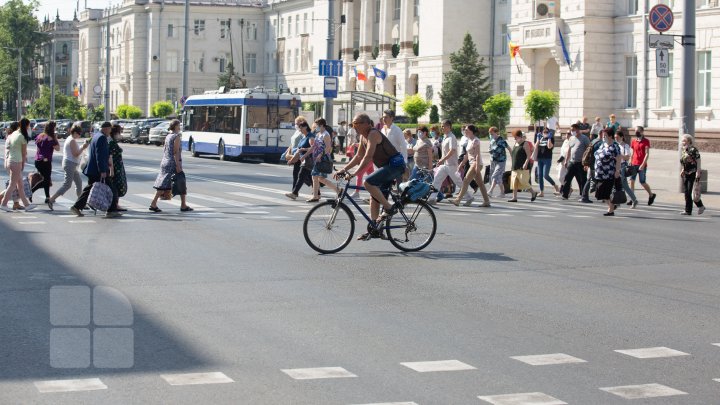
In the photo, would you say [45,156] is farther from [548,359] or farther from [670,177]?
[670,177]

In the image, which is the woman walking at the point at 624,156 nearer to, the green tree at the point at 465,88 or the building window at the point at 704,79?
the building window at the point at 704,79

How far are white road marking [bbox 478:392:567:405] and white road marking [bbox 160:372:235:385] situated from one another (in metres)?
1.67

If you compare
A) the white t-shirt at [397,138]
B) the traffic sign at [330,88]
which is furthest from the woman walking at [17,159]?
the traffic sign at [330,88]

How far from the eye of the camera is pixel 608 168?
2395 centimetres

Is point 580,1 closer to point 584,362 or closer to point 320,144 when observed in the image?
point 320,144

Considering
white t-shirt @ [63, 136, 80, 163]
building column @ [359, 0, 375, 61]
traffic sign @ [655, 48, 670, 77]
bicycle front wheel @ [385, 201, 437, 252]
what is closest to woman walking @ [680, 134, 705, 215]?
traffic sign @ [655, 48, 670, 77]

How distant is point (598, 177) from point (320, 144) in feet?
18.6

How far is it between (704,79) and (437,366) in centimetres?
4408

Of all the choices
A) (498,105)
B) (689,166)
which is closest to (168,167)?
(689,166)

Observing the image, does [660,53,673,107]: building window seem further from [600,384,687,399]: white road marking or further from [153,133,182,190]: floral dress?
[600,384,687,399]: white road marking

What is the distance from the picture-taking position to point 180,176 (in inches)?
899

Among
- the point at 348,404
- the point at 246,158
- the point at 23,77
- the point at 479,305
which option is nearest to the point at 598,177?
the point at 479,305

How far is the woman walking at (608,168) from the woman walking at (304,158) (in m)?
5.96

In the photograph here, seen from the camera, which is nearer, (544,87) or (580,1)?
(580,1)
